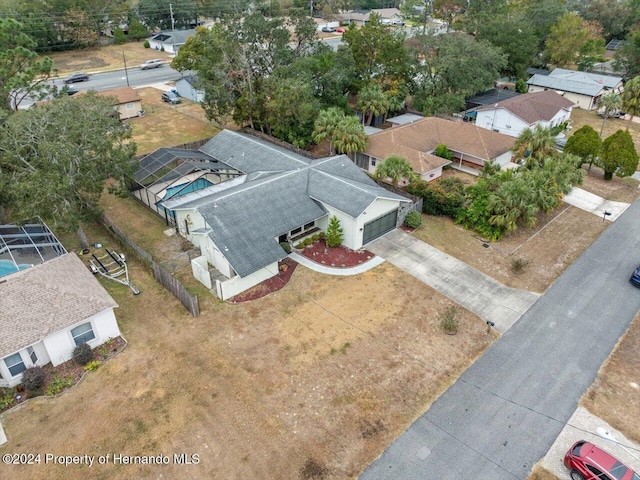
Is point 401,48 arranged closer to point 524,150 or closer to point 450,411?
point 524,150

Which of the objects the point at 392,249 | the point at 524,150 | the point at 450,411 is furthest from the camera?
the point at 524,150

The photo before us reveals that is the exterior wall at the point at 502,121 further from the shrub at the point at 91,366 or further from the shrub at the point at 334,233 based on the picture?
the shrub at the point at 91,366

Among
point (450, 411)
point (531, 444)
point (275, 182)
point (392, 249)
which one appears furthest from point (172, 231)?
point (531, 444)

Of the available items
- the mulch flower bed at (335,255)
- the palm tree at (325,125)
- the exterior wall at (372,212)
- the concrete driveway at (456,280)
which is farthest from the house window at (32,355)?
the palm tree at (325,125)

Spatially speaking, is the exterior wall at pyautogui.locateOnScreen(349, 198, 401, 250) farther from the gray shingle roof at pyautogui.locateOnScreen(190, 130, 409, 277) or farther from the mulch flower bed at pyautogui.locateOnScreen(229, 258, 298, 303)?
the mulch flower bed at pyautogui.locateOnScreen(229, 258, 298, 303)

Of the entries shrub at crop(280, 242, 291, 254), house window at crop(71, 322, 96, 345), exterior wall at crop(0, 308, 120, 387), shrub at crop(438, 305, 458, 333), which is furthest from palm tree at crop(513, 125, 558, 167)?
house window at crop(71, 322, 96, 345)
